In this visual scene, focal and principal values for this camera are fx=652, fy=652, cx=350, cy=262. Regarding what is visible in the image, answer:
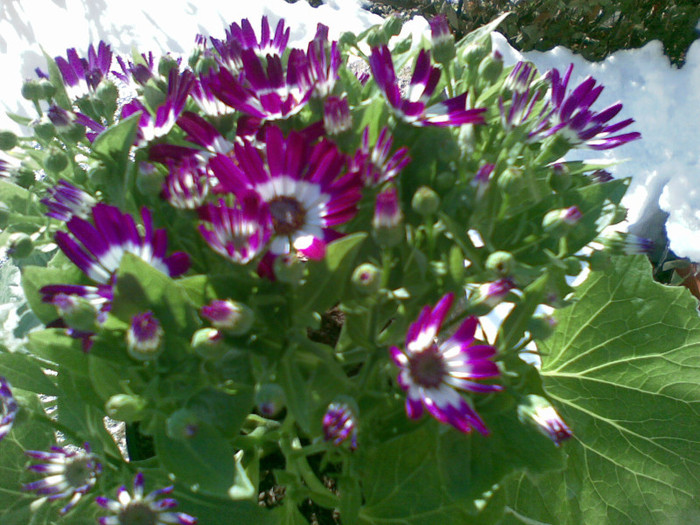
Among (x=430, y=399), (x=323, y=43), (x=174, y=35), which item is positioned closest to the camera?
(x=430, y=399)

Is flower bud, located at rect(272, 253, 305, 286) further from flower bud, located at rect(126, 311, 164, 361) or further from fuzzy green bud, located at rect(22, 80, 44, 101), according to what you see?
fuzzy green bud, located at rect(22, 80, 44, 101)

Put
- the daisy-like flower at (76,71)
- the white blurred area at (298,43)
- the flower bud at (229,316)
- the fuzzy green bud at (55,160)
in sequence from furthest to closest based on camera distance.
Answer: the white blurred area at (298,43) < the daisy-like flower at (76,71) < the fuzzy green bud at (55,160) < the flower bud at (229,316)

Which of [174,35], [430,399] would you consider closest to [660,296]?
[430,399]

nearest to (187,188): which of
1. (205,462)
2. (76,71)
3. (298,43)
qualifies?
(205,462)

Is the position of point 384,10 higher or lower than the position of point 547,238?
lower

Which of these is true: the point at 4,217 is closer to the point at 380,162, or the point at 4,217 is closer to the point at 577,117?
the point at 380,162

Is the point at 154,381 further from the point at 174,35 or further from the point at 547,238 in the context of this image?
the point at 174,35

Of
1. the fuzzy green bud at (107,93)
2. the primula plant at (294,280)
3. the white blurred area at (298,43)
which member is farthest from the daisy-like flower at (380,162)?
the white blurred area at (298,43)

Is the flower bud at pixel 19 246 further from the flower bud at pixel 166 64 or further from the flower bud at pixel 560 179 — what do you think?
the flower bud at pixel 560 179
